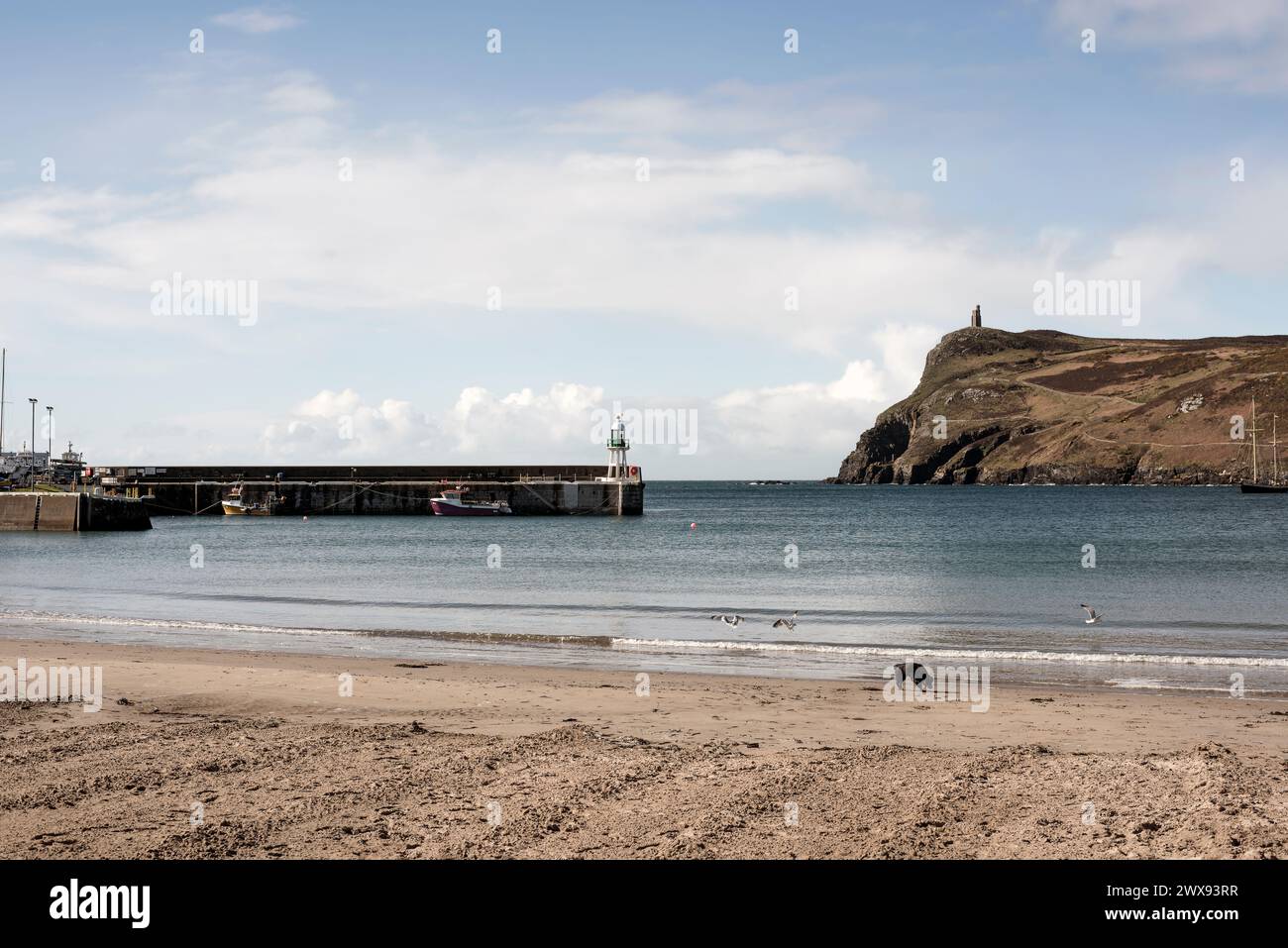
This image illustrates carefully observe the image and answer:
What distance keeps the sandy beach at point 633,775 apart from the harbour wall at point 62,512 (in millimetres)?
71145

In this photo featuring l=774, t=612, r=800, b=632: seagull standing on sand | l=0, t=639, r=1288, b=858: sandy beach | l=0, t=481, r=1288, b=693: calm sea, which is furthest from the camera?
l=774, t=612, r=800, b=632: seagull standing on sand

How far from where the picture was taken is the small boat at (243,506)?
4210 inches

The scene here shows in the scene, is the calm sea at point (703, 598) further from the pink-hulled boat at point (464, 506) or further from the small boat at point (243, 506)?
the small boat at point (243, 506)

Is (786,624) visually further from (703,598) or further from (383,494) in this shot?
(383,494)

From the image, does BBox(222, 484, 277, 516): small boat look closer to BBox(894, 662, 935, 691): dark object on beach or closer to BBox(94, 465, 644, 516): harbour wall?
BBox(94, 465, 644, 516): harbour wall

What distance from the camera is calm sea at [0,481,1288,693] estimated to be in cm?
2214

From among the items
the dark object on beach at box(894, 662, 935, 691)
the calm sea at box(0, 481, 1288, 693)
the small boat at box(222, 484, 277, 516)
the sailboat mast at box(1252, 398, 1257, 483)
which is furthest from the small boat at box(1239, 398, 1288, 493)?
the dark object on beach at box(894, 662, 935, 691)

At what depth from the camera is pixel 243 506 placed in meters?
107

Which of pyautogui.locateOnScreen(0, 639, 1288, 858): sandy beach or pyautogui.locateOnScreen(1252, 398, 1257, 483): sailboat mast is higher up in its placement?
pyautogui.locateOnScreen(1252, 398, 1257, 483): sailboat mast

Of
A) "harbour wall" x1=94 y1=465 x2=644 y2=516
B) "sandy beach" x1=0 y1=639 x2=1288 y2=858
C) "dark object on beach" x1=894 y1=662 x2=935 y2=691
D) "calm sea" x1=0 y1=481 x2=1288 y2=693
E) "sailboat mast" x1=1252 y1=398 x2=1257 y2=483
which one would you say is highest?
"sailboat mast" x1=1252 y1=398 x2=1257 y2=483

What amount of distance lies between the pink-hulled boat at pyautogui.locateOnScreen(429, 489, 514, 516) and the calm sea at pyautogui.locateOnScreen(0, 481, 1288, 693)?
29207mm

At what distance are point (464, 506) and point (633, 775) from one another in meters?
97.5

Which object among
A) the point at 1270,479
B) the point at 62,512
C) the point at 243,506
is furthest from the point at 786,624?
the point at 1270,479

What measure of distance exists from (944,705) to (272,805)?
9.98 meters
